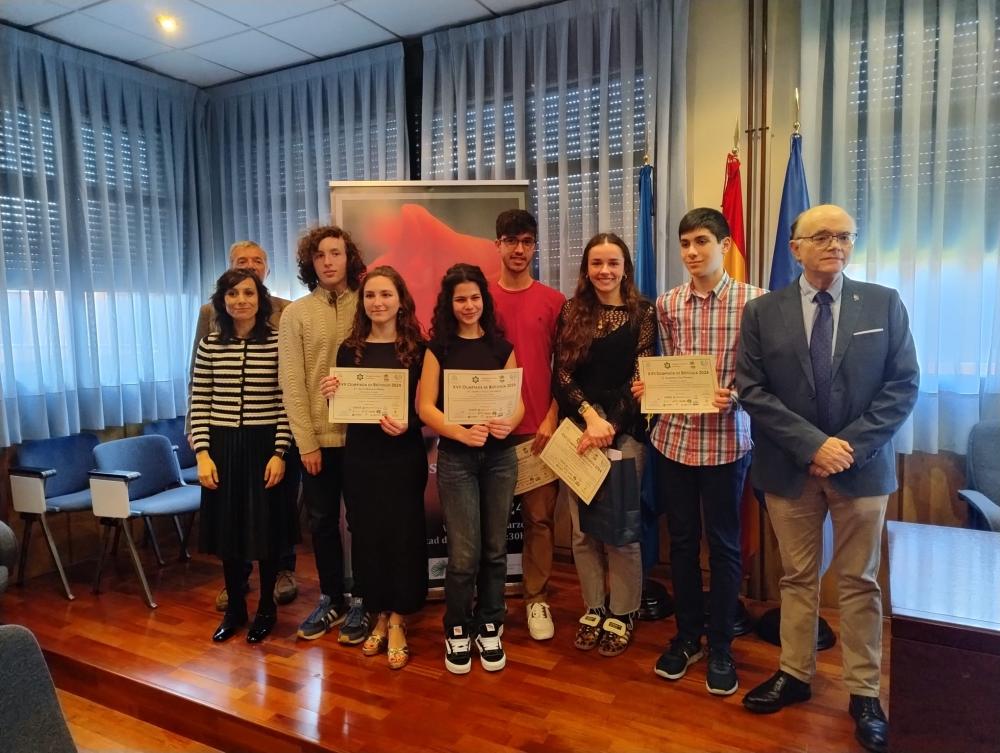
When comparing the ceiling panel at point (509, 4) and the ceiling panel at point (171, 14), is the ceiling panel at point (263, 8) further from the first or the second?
the ceiling panel at point (509, 4)

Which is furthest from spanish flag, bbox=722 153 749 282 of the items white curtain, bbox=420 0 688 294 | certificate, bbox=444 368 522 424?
certificate, bbox=444 368 522 424

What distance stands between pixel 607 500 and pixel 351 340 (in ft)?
3.48

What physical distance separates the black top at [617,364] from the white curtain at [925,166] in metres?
1.16

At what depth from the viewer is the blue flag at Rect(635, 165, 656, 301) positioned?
117 inches

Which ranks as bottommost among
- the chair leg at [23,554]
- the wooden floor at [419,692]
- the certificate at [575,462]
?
the wooden floor at [419,692]

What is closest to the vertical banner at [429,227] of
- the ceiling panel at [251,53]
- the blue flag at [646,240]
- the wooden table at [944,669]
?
the blue flag at [646,240]

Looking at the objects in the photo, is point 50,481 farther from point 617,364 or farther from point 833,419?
point 833,419

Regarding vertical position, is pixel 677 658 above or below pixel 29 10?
below

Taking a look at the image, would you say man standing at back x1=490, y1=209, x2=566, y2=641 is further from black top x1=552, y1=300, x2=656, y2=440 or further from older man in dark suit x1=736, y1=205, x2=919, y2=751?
older man in dark suit x1=736, y1=205, x2=919, y2=751

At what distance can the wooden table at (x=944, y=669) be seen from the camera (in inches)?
49.2

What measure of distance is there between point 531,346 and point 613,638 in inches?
44.6

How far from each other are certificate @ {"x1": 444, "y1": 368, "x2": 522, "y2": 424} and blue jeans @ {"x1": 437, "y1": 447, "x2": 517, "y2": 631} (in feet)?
0.47

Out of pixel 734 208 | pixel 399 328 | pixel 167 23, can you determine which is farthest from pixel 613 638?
pixel 167 23

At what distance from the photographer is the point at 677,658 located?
2.22 metres
